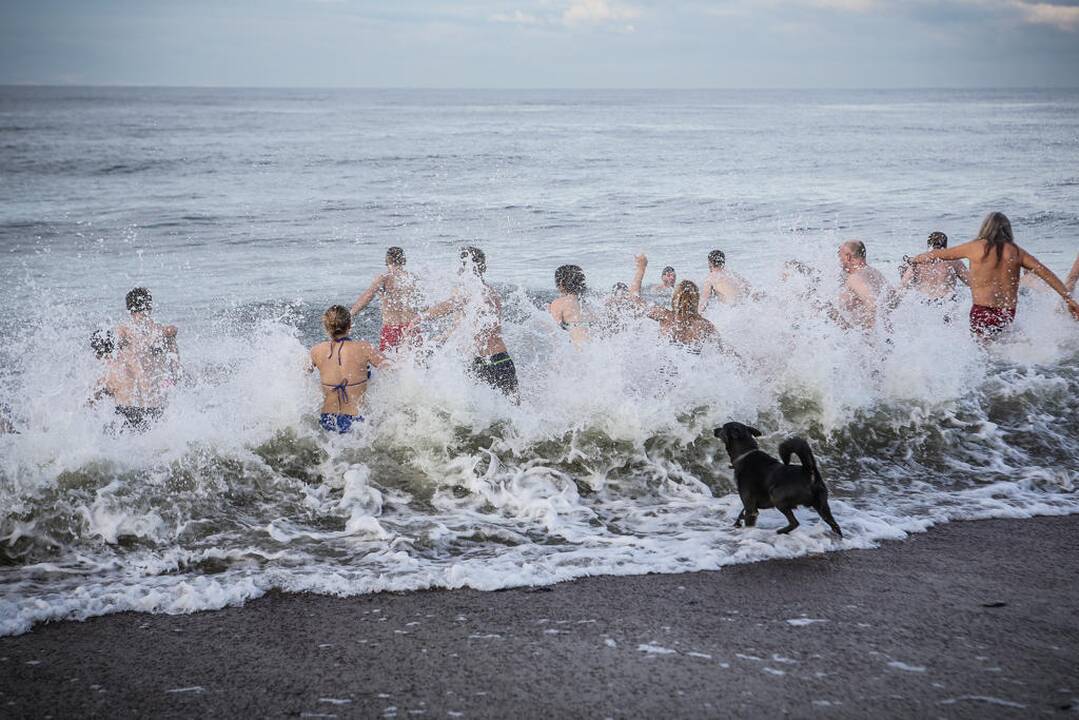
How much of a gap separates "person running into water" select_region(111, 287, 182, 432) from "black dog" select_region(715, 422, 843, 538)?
4.80 meters

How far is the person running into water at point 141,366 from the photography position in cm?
718

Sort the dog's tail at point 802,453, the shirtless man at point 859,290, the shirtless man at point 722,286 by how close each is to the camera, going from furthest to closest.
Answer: the shirtless man at point 722,286 → the shirtless man at point 859,290 → the dog's tail at point 802,453

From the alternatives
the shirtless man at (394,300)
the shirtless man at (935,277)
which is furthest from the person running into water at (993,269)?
the shirtless man at (394,300)

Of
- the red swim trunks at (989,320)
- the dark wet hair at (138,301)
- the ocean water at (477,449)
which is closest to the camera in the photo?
the ocean water at (477,449)

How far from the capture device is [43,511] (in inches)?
222

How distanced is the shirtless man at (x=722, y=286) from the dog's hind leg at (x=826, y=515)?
5.74 metres

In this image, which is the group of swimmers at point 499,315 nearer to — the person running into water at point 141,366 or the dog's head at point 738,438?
the person running into water at point 141,366

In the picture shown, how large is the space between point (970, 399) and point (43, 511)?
25.6 feet

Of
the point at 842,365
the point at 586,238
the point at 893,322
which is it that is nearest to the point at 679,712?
the point at 842,365

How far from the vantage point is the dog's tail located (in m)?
4.72

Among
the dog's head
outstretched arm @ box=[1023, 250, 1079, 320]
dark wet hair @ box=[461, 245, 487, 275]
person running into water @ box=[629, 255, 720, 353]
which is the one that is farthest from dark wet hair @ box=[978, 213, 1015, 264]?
dark wet hair @ box=[461, 245, 487, 275]

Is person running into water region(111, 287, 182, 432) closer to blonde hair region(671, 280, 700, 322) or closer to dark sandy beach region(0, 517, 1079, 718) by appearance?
dark sandy beach region(0, 517, 1079, 718)

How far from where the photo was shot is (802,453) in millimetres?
4742

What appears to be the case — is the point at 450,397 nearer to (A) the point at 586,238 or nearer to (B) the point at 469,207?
(A) the point at 586,238
